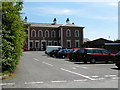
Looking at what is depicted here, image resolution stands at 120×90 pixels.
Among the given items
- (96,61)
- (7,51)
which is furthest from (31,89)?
(96,61)

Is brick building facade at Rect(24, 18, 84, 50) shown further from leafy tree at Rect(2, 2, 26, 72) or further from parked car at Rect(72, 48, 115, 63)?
leafy tree at Rect(2, 2, 26, 72)

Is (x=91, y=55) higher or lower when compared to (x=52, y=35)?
lower

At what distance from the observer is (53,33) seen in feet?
229

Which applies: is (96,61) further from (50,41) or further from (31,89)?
(50,41)

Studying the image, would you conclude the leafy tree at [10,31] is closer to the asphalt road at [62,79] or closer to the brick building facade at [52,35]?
the asphalt road at [62,79]

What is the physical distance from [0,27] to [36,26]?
187 feet

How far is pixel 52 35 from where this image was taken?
228 ft

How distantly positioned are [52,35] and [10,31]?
57696mm

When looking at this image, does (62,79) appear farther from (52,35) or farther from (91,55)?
(52,35)

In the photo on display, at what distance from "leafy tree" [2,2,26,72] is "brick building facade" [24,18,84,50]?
53.4 meters

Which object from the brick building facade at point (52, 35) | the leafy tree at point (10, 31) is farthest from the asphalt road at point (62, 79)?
the brick building facade at point (52, 35)

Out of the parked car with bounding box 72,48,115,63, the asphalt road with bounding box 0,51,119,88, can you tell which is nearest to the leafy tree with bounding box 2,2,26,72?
the asphalt road with bounding box 0,51,119,88

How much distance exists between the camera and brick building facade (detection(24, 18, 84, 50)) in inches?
2633

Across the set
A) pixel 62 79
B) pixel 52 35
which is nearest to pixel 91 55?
pixel 62 79
